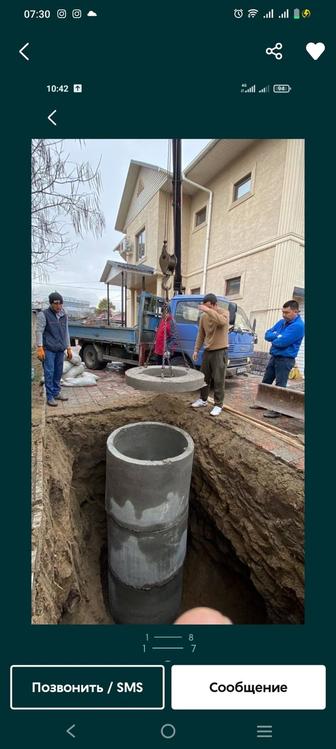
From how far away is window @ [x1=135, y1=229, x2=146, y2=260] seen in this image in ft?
42.3

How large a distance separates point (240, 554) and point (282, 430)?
1.81 meters

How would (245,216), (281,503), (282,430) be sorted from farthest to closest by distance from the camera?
(245,216), (282,430), (281,503)

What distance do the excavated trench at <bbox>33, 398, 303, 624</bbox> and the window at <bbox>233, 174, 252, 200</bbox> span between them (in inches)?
306

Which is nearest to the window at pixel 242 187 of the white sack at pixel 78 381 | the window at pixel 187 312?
the window at pixel 187 312

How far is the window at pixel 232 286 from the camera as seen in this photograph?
30.0ft

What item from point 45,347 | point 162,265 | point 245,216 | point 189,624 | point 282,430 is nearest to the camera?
point 189,624

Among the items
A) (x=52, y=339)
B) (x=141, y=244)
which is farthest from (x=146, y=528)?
(x=141, y=244)

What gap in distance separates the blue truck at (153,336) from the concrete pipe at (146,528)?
7.62 feet

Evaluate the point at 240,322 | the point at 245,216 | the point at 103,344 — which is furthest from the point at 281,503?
the point at 245,216

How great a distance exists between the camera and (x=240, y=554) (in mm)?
3656

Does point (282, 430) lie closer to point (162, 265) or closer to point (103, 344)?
point (162, 265)

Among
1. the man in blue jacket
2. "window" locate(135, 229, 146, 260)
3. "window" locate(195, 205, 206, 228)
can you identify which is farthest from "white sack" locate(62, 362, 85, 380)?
"window" locate(135, 229, 146, 260)
